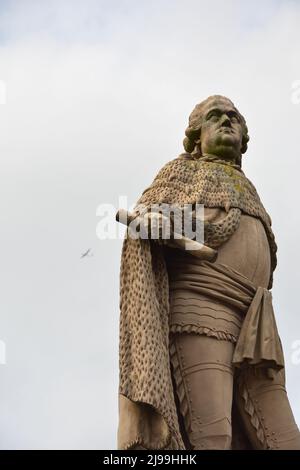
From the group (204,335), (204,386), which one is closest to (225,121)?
(204,335)

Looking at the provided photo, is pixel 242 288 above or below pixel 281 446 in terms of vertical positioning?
above

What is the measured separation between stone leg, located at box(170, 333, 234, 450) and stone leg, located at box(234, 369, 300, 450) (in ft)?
1.06

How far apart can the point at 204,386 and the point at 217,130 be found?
3290mm

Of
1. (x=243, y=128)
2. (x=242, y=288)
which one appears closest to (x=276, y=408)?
(x=242, y=288)

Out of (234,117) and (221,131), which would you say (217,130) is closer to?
(221,131)

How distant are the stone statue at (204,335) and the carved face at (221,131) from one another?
57 cm

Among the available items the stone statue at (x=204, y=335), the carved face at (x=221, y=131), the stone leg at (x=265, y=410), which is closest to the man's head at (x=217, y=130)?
the carved face at (x=221, y=131)

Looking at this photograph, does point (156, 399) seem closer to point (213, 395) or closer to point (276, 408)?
point (213, 395)

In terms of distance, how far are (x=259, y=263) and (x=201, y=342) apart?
1271 millimetres

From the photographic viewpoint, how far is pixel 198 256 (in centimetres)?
1184

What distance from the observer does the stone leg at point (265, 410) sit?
11.6m

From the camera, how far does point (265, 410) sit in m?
11.7

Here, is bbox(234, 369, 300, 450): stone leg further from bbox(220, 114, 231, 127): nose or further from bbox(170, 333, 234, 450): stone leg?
bbox(220, 114, 231, 127): nose

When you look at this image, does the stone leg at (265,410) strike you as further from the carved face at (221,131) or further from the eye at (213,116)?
the eye at (213,116)
